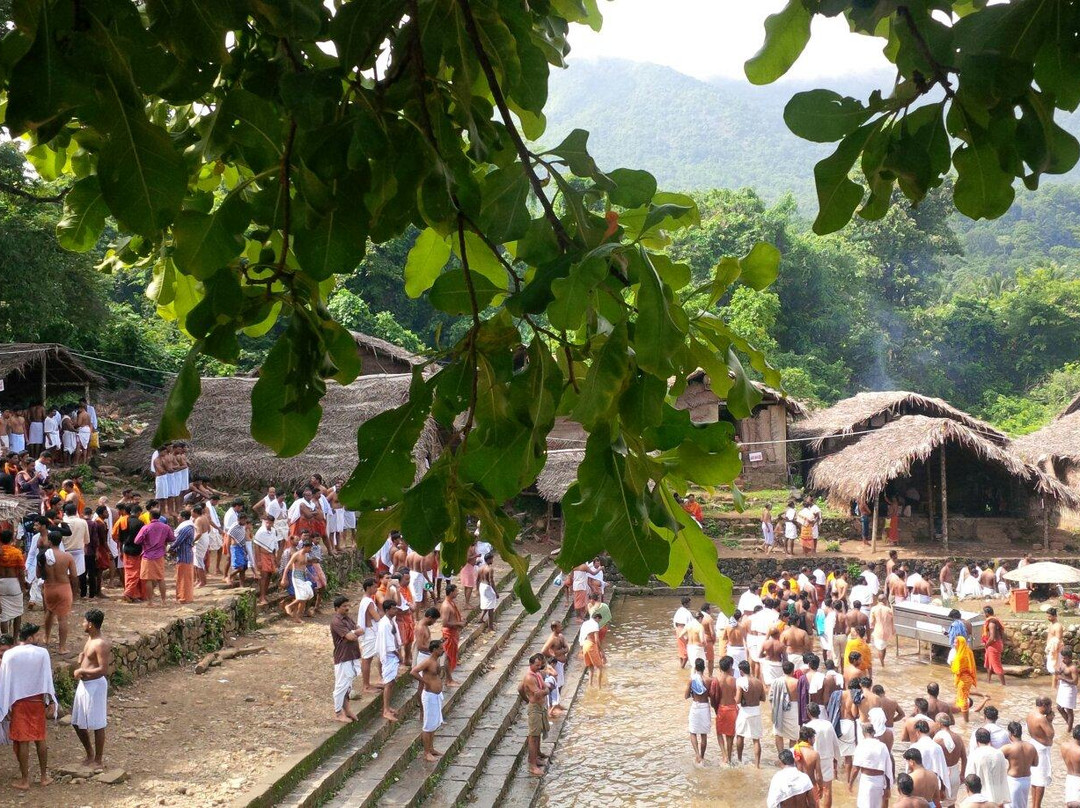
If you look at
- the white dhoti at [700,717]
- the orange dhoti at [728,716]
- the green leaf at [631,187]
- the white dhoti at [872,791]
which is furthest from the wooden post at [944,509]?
the green leaf at [631,187]

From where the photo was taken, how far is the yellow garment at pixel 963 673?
1115cm

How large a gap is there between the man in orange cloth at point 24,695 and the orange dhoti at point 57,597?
162cm

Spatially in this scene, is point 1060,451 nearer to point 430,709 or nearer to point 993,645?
point 993,645

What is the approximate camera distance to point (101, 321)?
1652cm

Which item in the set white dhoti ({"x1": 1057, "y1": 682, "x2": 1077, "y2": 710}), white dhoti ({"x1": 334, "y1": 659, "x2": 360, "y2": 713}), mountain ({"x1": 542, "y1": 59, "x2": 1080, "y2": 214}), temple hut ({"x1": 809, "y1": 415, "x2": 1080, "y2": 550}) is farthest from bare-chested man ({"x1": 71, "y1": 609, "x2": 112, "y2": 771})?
mountain ({"x1": 542, "y1": 59, "x2": 1080, "y2": 214})

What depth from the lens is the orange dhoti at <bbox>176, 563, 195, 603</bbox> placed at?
10.1 meters

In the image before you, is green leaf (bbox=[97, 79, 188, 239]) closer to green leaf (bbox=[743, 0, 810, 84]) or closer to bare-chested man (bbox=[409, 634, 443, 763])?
green leaf (bbox=[743, 0, 810, 84])

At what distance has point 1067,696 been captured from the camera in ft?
34.6

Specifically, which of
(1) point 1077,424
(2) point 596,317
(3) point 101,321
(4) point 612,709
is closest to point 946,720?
(4) point 612,709

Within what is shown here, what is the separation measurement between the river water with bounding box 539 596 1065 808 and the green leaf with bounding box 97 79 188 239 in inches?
335

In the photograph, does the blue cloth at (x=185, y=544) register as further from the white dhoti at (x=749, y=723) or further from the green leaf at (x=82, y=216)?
the green leaf at (x=82, y=216)

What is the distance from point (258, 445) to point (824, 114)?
16.9 meters

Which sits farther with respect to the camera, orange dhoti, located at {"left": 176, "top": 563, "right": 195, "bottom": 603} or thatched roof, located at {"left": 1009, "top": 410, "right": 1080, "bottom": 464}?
thatched roof, located at {"left": 1009, "top": 410, "right": 1080, "bottom": 464}

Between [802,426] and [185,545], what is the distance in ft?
59.7
